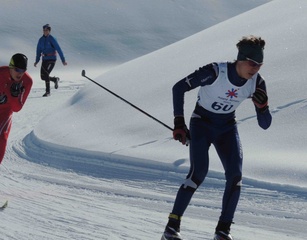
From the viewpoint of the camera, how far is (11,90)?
641cm

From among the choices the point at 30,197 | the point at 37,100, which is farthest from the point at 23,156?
the point at 37,100

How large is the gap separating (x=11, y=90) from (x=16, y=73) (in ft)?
0.62

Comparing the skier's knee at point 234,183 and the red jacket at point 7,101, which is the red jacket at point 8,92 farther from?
the skier's knee at point 234,183

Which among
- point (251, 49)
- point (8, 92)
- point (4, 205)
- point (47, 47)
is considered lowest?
point (4, 205)

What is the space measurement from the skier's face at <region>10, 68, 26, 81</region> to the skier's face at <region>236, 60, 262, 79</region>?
2220 millimetres

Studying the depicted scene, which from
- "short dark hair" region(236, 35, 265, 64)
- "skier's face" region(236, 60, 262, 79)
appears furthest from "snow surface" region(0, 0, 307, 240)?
"short dark hair" region(236, 35, 265, 64)

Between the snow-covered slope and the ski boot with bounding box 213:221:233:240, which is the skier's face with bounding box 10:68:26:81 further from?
the ski boot with bounding box 213:221:233:240

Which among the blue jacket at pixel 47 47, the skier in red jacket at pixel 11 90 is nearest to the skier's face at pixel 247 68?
the skier in red jacket at pixel 11 90

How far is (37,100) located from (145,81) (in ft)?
15.0

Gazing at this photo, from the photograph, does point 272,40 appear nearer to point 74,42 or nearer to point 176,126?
point 176,126

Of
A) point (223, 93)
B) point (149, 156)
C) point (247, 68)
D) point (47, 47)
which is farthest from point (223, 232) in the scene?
point (47, 47)

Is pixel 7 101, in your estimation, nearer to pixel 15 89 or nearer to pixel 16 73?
pixel 15 89

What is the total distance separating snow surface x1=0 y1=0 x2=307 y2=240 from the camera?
586 cm

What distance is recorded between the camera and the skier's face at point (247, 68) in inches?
189
